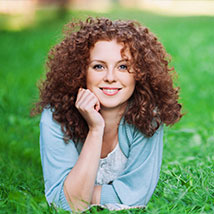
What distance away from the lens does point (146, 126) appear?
2.81 m

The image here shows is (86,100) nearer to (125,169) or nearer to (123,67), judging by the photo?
(123,67)

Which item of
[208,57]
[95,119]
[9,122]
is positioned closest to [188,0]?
[208,57]

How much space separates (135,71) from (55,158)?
2.47 feet

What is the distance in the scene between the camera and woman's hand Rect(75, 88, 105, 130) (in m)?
2.69

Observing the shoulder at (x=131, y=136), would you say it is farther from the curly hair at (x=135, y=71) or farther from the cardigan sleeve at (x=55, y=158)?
the cardigan sleeve at (x=55, y=158)

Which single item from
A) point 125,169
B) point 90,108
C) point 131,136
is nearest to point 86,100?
point 90,108

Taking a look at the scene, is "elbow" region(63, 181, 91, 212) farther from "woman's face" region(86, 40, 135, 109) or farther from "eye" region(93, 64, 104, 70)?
"eye" region(93, 64, 104, 70)

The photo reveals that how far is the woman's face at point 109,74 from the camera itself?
2.69 metres

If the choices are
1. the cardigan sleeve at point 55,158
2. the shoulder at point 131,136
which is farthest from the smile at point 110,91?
the cardigan sleeve at point 55,158

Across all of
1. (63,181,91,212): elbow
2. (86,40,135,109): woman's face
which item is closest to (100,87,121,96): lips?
(86,40,135,109): woman's face

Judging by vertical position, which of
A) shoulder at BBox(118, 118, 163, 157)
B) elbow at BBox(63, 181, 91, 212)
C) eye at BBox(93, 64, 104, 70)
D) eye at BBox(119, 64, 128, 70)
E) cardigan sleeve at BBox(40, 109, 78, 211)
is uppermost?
eye at BBox(119, 64, 128, 70)

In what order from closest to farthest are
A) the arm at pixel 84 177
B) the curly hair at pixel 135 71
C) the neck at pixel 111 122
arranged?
the arm at pixel 84 177 → the curly hair at pixel 135 71 → the neck at pixel 111 122

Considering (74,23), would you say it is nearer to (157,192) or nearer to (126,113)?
(126,113)

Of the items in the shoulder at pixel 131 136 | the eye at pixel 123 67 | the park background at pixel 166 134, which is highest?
the eye at pixel 123 67
